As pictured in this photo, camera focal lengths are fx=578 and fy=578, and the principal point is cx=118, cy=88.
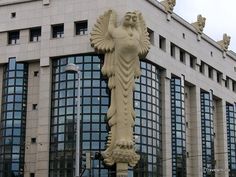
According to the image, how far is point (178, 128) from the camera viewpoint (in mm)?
60000

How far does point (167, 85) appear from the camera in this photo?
58.7m

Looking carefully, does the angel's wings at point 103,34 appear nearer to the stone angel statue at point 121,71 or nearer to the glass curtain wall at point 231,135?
the stone angel statue at point 121,71

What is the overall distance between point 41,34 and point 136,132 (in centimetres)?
1292

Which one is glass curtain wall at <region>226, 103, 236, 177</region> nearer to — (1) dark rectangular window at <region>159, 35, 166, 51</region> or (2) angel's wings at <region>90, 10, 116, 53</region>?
(1) dark rectangular window at <region>159, 35, 166, 51</region>

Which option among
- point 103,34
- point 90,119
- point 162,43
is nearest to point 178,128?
point 162,43

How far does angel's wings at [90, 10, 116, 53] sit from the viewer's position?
167ft

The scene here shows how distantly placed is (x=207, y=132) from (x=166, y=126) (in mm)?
10079

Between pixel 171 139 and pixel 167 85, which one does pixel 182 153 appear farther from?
pixel 167 85

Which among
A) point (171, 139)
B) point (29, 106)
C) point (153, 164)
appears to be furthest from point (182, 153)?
point (29, 106)

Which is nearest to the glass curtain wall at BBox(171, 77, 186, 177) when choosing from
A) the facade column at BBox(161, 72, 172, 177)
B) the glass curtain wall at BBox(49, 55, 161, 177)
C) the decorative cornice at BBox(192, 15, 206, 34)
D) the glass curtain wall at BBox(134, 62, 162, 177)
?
the facade column at BBox(161, 72, 172, 177)

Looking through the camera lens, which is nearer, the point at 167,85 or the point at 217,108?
the point at 167,85

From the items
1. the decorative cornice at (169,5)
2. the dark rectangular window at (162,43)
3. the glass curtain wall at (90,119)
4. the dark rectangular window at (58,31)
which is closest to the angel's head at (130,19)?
the glass curtain wall at (90,119)

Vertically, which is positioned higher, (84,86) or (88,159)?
(84,86)

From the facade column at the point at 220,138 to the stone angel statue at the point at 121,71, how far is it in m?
20.9
